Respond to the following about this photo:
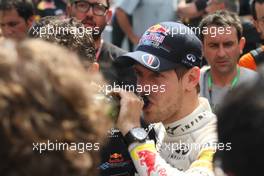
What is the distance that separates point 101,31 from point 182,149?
217 centimetres

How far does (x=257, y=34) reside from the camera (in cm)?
565

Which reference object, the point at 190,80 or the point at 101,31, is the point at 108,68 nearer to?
the point at 101,31

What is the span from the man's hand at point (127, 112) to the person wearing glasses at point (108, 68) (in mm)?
203

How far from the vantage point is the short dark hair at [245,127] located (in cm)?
134

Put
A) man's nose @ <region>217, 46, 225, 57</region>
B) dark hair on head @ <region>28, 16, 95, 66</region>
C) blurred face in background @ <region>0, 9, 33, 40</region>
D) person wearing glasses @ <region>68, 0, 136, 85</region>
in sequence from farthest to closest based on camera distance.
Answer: blurred face in background @ <region>0, 9, 33, 40</region> → man's nose @ <region>217, 46, 225, 57</region> → person wearing glasses @ <region>68, 0, 136, 85</region> → dark hair on head @ <region>28, 16, 95, 66</region>

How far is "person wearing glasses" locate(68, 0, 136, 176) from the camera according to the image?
2.70 metres

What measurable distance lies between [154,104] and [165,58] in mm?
207

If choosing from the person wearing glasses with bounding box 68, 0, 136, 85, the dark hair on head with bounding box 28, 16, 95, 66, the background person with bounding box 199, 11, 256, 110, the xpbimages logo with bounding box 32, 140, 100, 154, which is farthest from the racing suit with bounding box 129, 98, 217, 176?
the background person with bounding box 199, 11, 256, 110

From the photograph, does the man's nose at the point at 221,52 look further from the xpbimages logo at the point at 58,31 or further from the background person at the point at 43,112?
the background person at the point at 43,112

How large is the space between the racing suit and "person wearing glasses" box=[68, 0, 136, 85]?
1334mm

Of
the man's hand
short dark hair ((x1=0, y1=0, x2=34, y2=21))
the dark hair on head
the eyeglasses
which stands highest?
the dark hair on head

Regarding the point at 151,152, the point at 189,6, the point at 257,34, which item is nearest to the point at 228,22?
the point at 257,34

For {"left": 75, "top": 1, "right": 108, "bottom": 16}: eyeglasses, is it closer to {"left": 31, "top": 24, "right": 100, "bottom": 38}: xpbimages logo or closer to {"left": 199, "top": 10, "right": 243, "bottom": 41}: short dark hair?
{"left": 199, "top": 10, "right": 243, "bottom": 41}: short dark hair

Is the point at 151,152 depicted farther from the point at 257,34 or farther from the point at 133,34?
the point at 133,34
